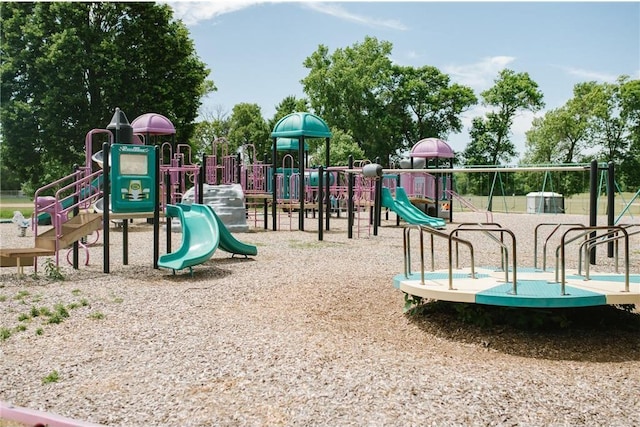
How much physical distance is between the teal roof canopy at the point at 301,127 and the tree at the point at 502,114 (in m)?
32.1

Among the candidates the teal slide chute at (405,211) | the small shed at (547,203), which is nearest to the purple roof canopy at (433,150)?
the teal slide chute at (405,211)

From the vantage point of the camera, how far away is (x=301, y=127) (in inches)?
808

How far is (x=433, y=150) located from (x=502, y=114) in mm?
27927

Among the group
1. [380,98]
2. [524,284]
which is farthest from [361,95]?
[524,284]

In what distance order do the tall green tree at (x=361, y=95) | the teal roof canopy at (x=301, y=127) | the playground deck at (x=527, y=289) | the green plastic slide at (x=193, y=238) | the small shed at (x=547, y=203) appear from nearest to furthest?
the playground deck at (x=527, y=289), the green plastic slide at (x=193, y=238), the teal roof canopy at (x=301, y=127), the small shed at (x=547, y=203), the tall green tree at (x=361, y=95)

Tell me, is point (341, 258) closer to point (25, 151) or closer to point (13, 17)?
point (25, 151)

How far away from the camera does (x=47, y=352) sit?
17.9 ft

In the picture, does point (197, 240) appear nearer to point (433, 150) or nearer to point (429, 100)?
point (433, 150)

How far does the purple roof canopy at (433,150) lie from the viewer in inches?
1011

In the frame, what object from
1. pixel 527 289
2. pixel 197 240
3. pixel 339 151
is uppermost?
pixel 339 151

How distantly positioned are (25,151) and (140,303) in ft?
80.3

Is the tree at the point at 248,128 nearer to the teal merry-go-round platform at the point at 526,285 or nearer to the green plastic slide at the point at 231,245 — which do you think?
the green plastic slide at the point at 231,245

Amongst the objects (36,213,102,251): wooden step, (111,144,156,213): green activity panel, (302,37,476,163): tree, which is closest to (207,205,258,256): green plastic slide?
(111,144,156,213): green activity panel

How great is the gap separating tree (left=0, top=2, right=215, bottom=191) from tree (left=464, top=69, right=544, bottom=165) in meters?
29.5
